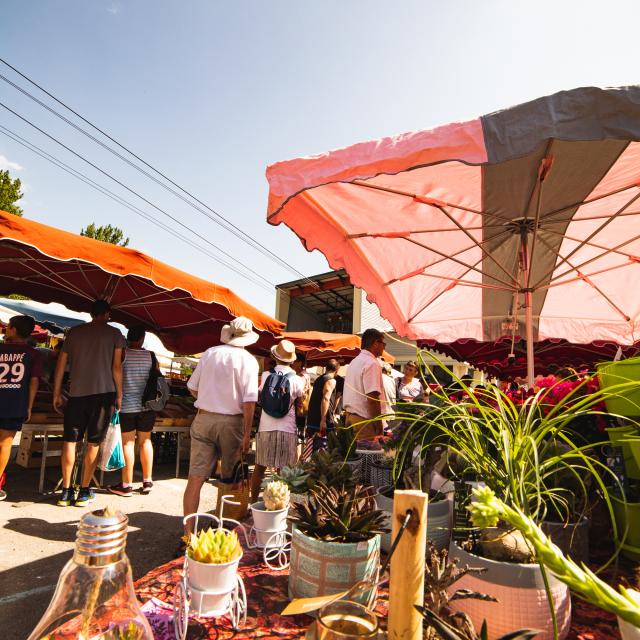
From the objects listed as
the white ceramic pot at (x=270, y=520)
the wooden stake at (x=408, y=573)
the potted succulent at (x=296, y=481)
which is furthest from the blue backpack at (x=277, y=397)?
the wooden stake at (x=408, y=573)

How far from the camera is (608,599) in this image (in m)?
0.38

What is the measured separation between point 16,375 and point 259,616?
13.6 feet

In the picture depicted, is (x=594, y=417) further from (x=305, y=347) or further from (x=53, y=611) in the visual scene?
(x=305, y=347)

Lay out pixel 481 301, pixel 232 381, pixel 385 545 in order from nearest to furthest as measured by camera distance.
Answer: pixel 385 545 < pixel 232 381 < pixel 481 301

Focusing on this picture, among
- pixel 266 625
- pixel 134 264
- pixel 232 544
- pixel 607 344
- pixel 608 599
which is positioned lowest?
pixel 266 625

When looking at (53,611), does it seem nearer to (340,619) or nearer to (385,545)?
(340,619)

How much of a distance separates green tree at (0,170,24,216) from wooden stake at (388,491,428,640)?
69.0ft

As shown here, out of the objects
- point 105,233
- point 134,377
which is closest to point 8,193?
point 105,233

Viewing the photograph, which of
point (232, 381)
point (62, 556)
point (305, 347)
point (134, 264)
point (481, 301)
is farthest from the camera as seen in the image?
point (305, 347)

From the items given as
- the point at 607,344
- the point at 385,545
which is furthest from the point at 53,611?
the point at 607,344

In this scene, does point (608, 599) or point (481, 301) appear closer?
point (608, 599)

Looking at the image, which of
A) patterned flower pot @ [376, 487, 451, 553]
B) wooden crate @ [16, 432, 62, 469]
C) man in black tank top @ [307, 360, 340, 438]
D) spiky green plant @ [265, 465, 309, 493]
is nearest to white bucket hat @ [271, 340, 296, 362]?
man in black tank top @ [307, 360, 340, 438]

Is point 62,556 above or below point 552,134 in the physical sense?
below

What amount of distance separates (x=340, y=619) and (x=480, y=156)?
1.61 meters
